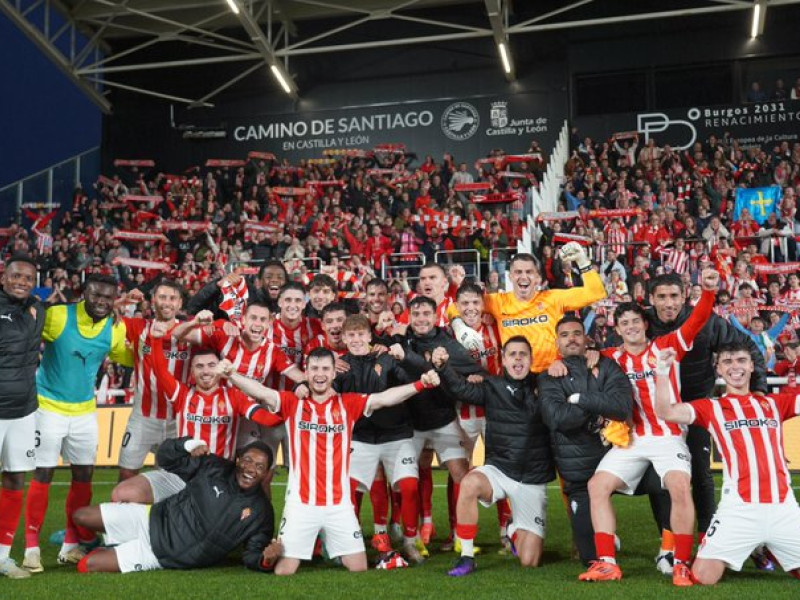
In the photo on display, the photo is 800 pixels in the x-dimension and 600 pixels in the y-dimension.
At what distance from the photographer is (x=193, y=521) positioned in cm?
573

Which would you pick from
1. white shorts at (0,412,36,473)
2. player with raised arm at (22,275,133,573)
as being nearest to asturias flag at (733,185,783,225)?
player with raised arm at (22,275,133,573)

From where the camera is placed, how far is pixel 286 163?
24828 millimetres

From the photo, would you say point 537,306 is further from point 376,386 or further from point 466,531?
point 466,531

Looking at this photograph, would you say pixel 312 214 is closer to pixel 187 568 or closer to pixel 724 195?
pixel 724 195

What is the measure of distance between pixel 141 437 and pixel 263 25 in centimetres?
1997

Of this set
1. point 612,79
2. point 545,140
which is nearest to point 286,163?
point 545,140

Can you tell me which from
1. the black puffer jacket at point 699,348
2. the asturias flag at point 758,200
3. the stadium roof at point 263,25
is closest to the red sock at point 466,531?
the black puffer jacket at point 699,348

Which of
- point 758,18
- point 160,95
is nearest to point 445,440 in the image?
point 758,18

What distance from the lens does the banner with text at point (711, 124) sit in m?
21.8

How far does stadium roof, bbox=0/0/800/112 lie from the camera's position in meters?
21.6

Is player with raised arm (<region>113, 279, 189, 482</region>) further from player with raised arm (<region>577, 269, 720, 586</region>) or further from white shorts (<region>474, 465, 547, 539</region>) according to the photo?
player with raised arm (<region>577, 269, 720, 586</region>)

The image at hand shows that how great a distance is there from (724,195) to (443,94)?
8.99m

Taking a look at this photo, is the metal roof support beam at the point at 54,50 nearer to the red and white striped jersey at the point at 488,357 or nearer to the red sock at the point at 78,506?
the red sock at the point at 78,506

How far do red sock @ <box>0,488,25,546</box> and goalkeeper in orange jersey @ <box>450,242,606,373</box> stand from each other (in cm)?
333
